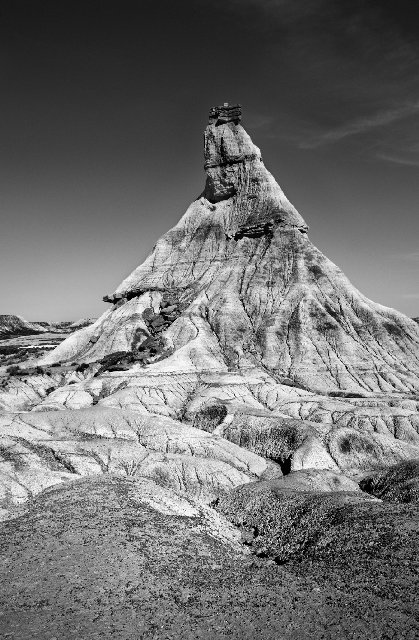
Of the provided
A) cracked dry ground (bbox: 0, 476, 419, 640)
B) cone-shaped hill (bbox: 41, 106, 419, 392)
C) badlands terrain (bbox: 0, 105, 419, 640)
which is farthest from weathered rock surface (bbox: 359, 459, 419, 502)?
cone-shaped hill (bbox: 41, 106, 419, 392)

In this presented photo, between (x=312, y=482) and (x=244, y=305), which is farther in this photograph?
(x=244, y=305)

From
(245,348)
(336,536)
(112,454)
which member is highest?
(245,348)

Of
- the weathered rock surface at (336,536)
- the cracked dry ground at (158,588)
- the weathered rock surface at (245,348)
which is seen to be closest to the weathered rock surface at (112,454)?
the weathered rock surface at (245,348)

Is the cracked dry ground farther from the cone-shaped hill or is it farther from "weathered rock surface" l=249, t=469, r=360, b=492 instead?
the cone-shaped hill

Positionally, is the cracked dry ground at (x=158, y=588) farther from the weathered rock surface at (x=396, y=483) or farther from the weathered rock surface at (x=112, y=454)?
the weathered rock surface at (x=112, y=454)

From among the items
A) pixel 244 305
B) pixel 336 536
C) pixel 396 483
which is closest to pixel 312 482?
pixel 396 483

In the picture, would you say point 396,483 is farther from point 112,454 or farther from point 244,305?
point 244,305

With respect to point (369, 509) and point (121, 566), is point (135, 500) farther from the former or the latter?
point (369, 509)
